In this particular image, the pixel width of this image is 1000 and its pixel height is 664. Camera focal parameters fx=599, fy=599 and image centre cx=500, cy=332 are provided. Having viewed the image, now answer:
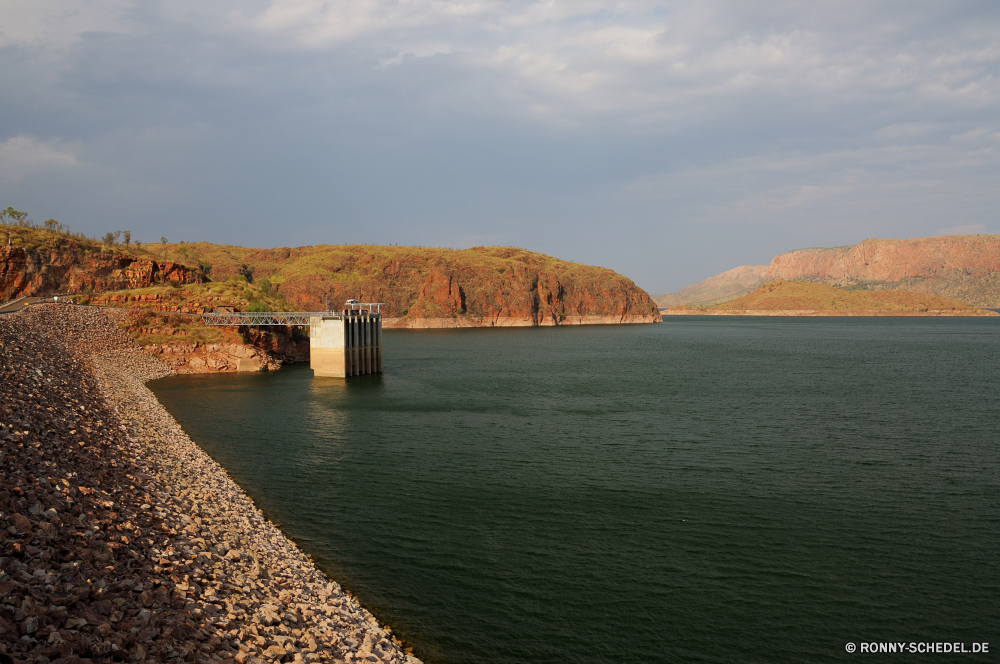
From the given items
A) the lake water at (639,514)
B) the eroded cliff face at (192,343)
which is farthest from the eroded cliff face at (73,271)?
the lake water at (639,514)

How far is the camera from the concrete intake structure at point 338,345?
254ft

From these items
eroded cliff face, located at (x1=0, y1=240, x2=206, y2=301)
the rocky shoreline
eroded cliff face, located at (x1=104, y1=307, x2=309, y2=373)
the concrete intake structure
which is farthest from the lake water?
eroded cliff face, located at (x1=0, y1=240, x2=206, y2=301)

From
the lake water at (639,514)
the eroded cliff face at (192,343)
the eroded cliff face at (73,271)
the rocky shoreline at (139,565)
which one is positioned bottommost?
the lake water at (639,514)

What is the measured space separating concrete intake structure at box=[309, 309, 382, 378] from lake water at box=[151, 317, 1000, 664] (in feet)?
61.3

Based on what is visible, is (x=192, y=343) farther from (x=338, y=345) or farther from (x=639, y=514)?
(x=639, y=514)

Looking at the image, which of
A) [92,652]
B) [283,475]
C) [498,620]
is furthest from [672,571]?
[283,475]

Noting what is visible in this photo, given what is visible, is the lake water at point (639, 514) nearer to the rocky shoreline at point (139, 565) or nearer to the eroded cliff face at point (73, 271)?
the rocky shoreline at point (139, 565)

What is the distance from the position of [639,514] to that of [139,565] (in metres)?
19.0

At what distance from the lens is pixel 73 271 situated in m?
101

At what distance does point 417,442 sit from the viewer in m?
40.1

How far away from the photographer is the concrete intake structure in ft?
254

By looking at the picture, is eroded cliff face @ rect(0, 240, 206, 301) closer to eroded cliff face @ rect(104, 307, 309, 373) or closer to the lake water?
eroded cliff face @ rect(104, 307, 309, 373)

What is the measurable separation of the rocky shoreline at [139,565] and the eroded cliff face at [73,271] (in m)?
82.4

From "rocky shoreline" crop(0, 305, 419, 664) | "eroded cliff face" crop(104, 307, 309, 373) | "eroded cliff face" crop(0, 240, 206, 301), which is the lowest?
"rocky shoreline" crop(0, 305, 419, 664)
